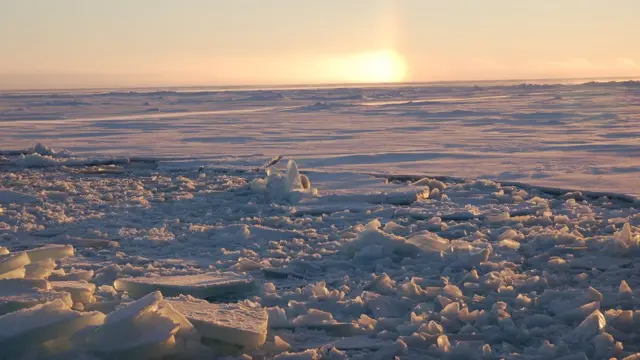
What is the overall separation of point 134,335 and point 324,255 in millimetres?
2112

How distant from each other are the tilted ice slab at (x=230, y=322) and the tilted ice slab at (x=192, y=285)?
0.43 m

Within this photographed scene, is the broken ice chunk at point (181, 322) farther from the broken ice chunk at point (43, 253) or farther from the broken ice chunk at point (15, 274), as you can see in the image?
the broken ice chunk at point (43, 253)

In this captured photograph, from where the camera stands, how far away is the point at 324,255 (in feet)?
15.8

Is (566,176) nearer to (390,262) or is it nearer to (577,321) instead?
(390,262)

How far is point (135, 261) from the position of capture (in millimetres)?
4664

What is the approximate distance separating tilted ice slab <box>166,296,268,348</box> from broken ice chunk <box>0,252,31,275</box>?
3.11ft

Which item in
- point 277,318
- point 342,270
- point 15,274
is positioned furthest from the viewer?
point 342,270

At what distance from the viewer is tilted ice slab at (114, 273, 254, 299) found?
147 inches

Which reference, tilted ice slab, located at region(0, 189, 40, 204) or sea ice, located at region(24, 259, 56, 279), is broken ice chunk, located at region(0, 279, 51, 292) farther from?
tilted ice slab, located at region(0, 189, 40, 204)

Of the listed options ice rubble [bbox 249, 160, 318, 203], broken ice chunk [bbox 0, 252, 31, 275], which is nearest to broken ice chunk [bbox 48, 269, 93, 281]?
broken ice chunk [bbox 0, 252, 31, 275]

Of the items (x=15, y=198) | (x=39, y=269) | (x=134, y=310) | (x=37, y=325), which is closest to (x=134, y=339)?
(x=134, y=310)

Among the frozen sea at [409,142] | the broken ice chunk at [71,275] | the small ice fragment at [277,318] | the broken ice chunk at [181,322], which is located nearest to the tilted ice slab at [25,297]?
the broken ice chunk at [181,322]

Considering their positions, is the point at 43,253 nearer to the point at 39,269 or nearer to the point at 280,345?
the point at 39,269

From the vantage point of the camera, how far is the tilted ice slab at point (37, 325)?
2.83 m
